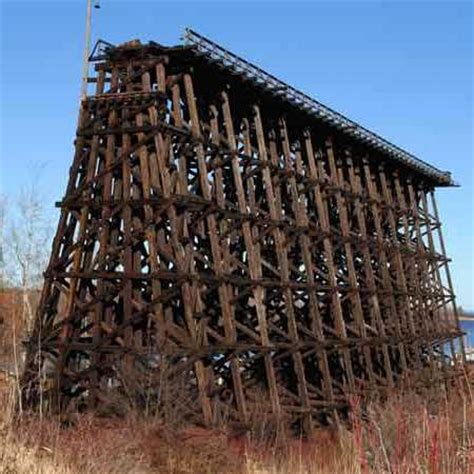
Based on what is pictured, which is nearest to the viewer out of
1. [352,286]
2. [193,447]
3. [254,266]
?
[193,447]

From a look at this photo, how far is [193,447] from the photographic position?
10.7 meters

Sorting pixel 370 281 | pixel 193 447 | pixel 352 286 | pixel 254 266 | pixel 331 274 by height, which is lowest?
pixel 193 447

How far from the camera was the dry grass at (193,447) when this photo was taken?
168 inches

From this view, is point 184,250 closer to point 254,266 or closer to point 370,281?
point 254,266

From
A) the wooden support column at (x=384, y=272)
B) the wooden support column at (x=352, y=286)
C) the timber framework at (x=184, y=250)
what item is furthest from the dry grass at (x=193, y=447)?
the wooden support column at (x=384, y=272)

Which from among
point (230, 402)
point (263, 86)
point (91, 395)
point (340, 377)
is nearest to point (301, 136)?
point (263, 86)

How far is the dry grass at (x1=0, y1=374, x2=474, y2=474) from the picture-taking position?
14.0ft

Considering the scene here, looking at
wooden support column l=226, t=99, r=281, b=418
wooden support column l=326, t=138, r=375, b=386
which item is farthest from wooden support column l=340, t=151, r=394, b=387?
wooden support column l=226, t=99, r=281, b=418

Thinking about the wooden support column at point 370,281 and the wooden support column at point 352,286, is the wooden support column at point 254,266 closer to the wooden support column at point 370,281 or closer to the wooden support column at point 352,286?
the wooden support column at point 352,286

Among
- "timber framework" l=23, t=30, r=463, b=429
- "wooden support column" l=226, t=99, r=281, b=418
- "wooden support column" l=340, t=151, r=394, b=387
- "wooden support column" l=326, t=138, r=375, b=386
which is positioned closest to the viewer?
"timber framework" l=23, t=30, r=463, b=429

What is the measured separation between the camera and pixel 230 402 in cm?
1443

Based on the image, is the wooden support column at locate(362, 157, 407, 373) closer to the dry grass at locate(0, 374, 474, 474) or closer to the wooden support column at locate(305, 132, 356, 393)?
the wooden support column at locate(305, 132, 356, 393)

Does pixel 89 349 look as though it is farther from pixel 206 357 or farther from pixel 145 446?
pixel 145 446

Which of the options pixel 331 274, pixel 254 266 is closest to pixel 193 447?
pixel 254 266
